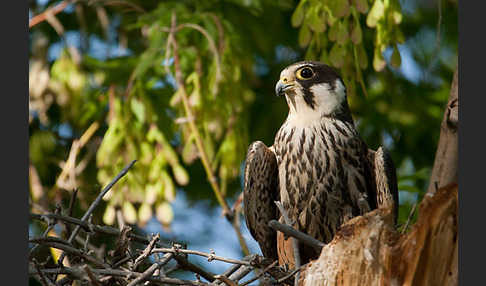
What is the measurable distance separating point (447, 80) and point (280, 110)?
138cm

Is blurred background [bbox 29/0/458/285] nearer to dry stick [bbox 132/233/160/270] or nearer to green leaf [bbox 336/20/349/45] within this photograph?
green leaf [bbox 336/20/349/45]

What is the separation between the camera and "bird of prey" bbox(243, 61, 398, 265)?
11.0 feet

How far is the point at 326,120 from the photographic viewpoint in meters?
3.51

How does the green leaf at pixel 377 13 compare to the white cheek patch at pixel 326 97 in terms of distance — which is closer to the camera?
the white cheek patch at pixel 326 97

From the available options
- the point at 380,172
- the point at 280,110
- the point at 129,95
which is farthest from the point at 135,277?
the point at 280,110

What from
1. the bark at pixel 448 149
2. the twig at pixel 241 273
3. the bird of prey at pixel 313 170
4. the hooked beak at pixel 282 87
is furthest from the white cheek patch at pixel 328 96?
the twig at pixel 241 273

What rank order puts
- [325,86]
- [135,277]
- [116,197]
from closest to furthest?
1. [135,277]
2. [325,86]
3. [116,197]

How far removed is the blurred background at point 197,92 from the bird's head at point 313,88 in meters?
0.12

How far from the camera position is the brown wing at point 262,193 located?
3.54 meters

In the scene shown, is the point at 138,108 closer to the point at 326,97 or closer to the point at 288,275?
the point at 326,97

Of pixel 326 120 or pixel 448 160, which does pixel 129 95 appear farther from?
pixel 448 160

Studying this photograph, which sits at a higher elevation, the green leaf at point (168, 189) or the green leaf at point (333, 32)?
the green leaf at point (333, 32)

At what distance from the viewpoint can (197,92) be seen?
4172mm

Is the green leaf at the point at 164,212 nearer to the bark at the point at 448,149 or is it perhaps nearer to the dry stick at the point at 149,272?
the bark at the point at 448,149
